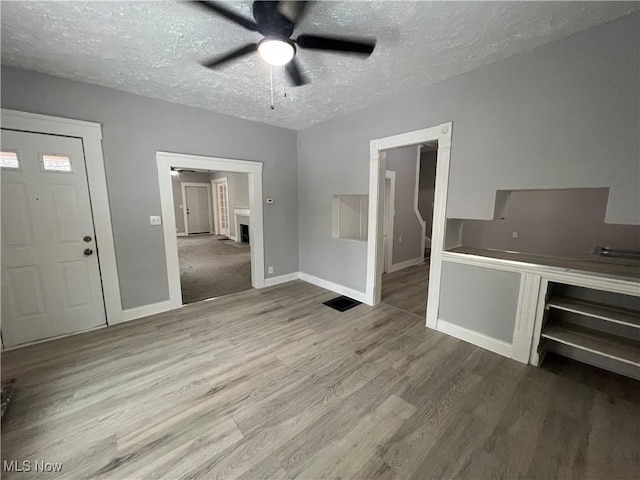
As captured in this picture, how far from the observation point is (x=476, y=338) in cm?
255

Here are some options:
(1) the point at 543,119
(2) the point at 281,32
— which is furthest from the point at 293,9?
(1) the point at 543,119

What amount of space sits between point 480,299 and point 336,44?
2570mm

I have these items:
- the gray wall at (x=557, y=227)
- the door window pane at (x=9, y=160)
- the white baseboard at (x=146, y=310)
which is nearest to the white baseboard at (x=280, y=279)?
the white baseboard at (x=146, y=310)

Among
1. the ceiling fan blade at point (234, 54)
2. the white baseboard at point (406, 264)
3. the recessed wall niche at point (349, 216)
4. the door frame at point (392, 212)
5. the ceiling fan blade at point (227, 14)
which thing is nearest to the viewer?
the ceiling fan blade at point (227, 14)

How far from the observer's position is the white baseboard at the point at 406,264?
5213 millimetres

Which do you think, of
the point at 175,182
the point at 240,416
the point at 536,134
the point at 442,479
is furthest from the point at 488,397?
the point at 175,182

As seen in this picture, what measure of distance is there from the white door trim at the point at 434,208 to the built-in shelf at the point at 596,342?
101 cm

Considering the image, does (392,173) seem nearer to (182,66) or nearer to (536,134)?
(536,134)

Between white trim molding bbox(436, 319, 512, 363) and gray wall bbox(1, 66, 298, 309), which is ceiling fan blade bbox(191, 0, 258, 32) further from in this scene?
white trim molding bbox(436, 319, 512, 363)

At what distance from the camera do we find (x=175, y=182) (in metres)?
10.1

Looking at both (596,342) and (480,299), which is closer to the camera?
(596,342)

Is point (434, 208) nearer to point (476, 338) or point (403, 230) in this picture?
point (476, 338)

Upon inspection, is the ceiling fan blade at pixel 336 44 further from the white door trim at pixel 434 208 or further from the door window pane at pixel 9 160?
the door window pane at pixel 9 160

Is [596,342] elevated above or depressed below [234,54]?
below
